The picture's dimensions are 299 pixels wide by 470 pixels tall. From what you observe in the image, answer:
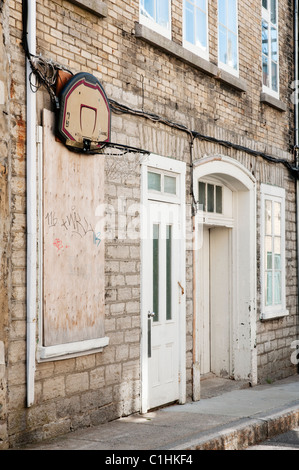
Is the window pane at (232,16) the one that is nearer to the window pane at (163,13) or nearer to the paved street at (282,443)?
the window pane at (163,13)

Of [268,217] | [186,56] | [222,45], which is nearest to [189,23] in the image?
[186,56]

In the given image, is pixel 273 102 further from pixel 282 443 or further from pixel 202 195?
pixel 282 443

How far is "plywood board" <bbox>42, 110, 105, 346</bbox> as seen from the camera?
6.42 m

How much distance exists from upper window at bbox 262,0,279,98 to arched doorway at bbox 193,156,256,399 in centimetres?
195

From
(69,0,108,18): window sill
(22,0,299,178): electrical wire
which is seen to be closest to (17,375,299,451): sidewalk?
(22,0,299,178): electrical wire

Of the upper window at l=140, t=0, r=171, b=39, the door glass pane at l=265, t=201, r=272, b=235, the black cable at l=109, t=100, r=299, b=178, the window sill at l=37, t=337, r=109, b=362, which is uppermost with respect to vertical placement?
the upper window at l=140, t=0, r=171, b=39

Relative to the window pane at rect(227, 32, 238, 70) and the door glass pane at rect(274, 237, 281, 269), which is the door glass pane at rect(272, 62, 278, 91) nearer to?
the window pane at rect(227, 32, 238, 70)

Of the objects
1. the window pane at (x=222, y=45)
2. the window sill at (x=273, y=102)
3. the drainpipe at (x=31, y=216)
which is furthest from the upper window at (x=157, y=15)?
the window sill at (x=273, y=102)

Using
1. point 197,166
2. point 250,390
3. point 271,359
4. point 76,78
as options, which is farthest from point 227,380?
point 76,78

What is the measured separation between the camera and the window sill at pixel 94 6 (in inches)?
273

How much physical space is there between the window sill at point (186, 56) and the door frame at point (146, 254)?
132cm

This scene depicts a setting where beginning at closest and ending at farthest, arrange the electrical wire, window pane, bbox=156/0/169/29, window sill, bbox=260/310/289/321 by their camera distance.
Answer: the electrical wire < window pane, bbox=156/0/169/29 < window sill, bbox=260/310/289/321

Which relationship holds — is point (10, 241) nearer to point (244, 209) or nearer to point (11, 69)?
point (11, 69)

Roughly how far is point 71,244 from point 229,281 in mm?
4277
